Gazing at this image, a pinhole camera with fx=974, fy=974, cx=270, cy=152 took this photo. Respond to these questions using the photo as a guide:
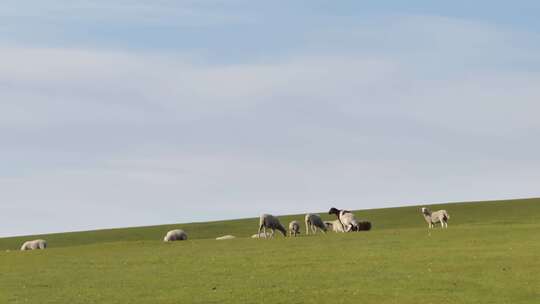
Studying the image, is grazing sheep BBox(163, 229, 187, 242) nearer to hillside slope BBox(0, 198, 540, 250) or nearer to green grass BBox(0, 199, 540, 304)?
green grass BBox(0, 199, 540, 304)

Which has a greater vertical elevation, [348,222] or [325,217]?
[325,217]

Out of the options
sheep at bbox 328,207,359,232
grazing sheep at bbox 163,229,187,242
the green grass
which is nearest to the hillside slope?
grazing sheep at bbox 163,229,187,242

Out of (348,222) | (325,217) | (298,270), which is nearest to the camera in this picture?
(298,270)

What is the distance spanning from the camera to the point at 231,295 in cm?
3209

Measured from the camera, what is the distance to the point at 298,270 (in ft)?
124

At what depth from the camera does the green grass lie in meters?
32.0

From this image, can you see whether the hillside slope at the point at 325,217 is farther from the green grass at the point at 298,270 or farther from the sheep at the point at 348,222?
the green grass at the point at 298,270

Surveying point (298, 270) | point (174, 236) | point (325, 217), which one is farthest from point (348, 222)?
point (325, 217)

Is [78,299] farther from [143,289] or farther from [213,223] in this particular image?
[213,223]

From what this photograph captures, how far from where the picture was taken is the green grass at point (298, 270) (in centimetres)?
3203

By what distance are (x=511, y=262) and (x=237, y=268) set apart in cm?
1084

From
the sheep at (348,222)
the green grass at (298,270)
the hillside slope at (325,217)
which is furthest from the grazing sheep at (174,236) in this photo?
the hillside slope at (325,217)

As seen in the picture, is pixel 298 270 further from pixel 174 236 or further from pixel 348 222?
pixel 174 236

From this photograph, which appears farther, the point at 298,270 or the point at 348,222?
the point at 348,222
